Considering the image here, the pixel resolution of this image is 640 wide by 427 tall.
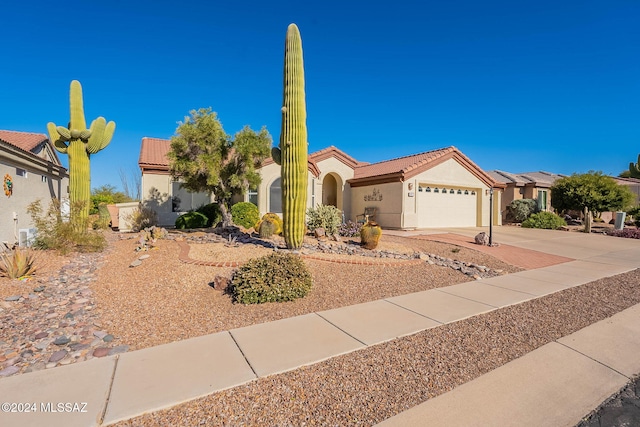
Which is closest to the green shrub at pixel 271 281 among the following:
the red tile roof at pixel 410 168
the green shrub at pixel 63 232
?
the green shrub at pixel 63 232

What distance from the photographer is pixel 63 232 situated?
8.66m

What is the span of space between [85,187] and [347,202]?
545 inches

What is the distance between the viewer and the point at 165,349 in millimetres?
3713

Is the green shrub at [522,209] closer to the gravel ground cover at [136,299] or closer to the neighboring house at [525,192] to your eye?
the neighboring house at [525,192]

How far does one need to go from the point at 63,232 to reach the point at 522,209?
79.0ft

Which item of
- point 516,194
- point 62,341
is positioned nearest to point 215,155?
point 62,341

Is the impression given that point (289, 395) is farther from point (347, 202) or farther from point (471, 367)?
point (347, 202)

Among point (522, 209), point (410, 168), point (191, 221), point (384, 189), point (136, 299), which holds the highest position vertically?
point (410, 168)

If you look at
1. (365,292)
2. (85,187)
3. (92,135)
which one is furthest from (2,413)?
(92,135)

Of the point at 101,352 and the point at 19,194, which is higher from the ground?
the point at 19,194

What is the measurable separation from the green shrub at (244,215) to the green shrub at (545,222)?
1626 cm

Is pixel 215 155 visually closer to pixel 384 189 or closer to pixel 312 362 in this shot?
pixel 312 362

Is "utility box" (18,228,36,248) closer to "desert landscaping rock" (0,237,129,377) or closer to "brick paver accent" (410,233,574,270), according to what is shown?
"desert landscaping rock" (0,237,129,377)

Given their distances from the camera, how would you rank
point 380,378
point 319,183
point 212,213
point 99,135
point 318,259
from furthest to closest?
point 319,183, point 212,213, point 99,135, point 318,259, point 380,378
